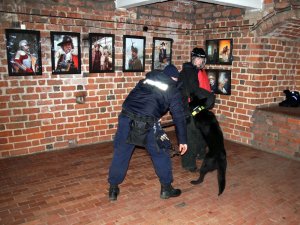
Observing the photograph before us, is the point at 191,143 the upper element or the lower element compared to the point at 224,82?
lower

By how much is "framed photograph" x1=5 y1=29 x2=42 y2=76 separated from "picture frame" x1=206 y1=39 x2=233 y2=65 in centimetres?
358

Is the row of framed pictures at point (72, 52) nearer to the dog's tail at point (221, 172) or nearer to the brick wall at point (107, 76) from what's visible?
the brick wall at point (107, 76)

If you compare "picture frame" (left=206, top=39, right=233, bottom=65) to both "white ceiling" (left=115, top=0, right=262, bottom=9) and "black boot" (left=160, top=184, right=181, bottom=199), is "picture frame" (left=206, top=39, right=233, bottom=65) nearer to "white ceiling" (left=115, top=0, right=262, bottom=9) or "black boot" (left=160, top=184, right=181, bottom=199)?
"white ceiling" (left=115, top=0, right=262, bottom=9)

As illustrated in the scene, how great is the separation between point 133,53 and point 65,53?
1437mm

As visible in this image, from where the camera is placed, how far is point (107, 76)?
5496mm

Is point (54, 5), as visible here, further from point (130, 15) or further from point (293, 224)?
point (293, 224)

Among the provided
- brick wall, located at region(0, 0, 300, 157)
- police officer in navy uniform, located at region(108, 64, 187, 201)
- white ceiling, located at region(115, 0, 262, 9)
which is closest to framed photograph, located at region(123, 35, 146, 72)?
brick wall, located at region(0, 0, 300, 157)

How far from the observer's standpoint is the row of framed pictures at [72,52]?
14.6 ft

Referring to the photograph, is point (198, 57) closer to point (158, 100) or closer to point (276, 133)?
point (158, 100)

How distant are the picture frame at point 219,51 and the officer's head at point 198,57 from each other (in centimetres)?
181

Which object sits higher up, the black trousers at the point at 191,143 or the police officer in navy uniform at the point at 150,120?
the police officer in navy uniform at the point at 150,120

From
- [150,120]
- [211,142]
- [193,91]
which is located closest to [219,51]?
[193,91]

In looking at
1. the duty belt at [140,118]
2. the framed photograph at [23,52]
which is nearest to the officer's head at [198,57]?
the duty belt at [140,118]

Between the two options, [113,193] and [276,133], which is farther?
[276,133]
